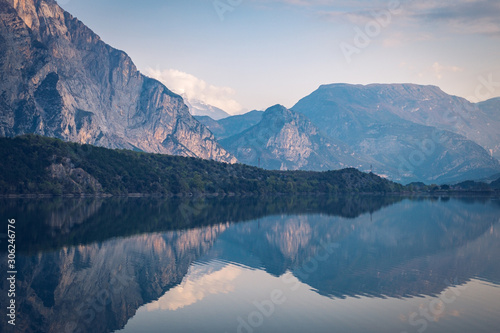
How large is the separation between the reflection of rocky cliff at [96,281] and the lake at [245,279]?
0.12m

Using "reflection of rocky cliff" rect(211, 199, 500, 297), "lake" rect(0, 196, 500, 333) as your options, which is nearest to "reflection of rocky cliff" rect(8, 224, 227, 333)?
"lake" rect(0, 196, 500, 333)

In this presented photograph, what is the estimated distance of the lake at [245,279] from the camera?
32938 millimetres

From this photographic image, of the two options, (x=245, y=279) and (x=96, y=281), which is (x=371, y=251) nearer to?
(x=245, y=279)

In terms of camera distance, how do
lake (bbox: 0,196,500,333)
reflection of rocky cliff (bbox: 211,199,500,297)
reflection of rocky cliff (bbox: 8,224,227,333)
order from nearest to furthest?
reflection of rocky cliff (bbox: 8,224,227,333) → lake (bbox: 0,196,500,333) → reflection of rocky cliff (bbox: 211,199,500,297)

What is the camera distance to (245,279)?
154 feet

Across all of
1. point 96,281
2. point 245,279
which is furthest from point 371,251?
point 96,281

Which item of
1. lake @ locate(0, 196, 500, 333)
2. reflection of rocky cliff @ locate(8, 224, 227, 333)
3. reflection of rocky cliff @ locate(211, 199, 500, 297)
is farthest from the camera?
reflection of rocky cliff @ locate(211, 199, 500, 297)

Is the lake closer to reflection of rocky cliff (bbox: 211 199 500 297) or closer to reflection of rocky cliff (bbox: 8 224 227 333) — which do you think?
reflection of rocky cliff (bbox: 8 224 227 333)

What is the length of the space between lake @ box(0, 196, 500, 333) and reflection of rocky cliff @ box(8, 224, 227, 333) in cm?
12

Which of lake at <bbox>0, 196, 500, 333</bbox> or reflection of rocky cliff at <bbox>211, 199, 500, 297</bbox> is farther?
reflection of rocky cliff at <bbox>211, 199, 500, 297</bbox>

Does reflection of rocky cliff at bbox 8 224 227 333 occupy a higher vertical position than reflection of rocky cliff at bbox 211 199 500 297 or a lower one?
lower

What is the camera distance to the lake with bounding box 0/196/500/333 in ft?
108

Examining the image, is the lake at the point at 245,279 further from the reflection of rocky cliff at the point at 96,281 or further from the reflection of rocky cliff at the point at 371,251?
the reflection of rocky cliff at the point at 371,251

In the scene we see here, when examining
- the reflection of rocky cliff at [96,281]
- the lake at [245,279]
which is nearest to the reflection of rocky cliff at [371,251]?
the lake at [245,279]
